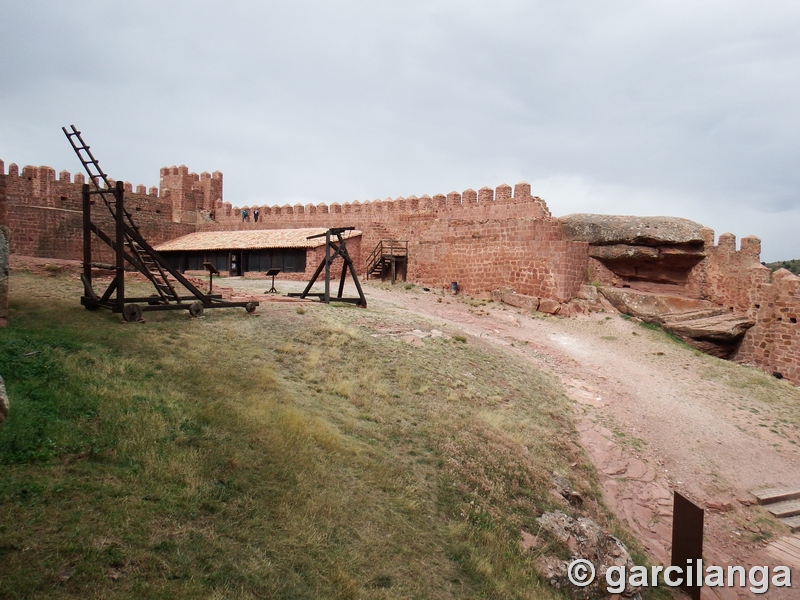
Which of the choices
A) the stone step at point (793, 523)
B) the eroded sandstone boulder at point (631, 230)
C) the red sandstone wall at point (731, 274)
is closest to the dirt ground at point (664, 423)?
Answer: the stone step at point (793, 523)

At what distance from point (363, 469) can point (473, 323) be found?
11370 millimetres

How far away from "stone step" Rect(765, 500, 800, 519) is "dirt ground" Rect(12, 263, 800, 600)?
0.23m

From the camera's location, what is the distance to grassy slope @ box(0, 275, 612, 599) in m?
4.16

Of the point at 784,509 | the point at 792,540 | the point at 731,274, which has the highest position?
the point at 731,274

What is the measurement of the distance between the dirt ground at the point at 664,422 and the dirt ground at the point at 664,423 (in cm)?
3

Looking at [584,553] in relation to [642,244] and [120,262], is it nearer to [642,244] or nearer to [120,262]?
[120,262]

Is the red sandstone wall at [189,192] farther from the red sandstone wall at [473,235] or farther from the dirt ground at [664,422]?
the dirt ground at [664,422]

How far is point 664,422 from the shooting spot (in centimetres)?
1140

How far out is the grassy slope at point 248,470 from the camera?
4160mm

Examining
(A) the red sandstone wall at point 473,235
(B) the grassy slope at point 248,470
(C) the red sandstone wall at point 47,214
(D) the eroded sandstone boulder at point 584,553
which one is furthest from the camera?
(C) the red sandstone wall at point 47,214

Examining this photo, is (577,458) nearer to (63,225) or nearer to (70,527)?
(70,527)

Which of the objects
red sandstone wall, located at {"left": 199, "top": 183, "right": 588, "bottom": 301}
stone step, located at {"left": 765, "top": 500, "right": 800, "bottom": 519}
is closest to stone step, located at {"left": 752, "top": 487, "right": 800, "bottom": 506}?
stone step, located at {"left": 765, "top": 500, "right": 800, "bottom": 519}

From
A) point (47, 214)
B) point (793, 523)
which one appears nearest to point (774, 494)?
point (793, 523)

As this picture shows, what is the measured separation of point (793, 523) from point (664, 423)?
283 centimetres
